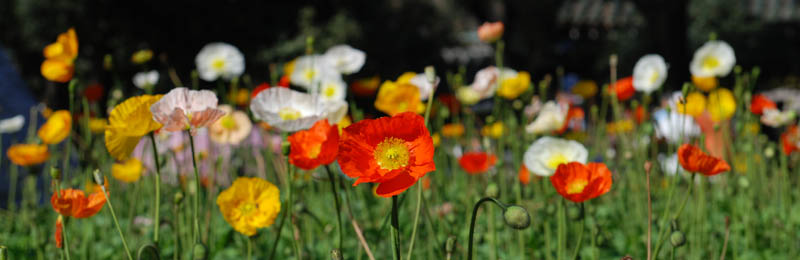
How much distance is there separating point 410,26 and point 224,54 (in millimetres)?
8132

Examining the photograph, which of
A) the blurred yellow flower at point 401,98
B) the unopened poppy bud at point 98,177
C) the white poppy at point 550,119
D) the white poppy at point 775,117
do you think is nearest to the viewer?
the unopened poppy bud at point 98,177

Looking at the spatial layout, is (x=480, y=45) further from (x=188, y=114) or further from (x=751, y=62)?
(x=188, y=114)

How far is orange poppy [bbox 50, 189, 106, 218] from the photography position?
0.91m

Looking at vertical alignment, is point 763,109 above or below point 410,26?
below

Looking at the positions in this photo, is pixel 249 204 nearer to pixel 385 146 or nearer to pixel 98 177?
pixel 98 177

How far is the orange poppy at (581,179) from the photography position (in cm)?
91

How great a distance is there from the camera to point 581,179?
93 cm

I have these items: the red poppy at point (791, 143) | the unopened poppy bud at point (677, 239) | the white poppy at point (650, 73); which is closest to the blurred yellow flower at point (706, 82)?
the white poppy at point (650, 73)

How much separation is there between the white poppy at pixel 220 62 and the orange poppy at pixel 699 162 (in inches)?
46.4

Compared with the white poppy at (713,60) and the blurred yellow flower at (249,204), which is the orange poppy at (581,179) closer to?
the blurred yellow flower at (249,204)

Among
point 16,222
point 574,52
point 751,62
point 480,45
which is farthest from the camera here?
point 480,45

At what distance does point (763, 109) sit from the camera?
1.83 metres

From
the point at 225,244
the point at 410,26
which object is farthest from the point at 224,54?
the point at 410,26

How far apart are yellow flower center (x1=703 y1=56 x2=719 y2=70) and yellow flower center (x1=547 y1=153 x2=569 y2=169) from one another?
60 cm
